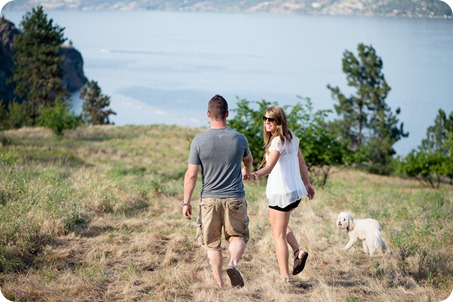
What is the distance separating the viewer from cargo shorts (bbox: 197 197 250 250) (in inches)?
232

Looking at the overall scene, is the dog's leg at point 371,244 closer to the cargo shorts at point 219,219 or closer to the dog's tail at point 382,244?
the dog's tail at point 382,244

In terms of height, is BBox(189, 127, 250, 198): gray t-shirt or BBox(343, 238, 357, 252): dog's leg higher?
BBox(189, 127, 250, 198): gray t-shirt

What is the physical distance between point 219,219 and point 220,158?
0.75 metres

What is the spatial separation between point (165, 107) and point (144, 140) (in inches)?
1949

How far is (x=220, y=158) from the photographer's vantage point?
5.77m

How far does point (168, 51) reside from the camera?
16300 centimetres

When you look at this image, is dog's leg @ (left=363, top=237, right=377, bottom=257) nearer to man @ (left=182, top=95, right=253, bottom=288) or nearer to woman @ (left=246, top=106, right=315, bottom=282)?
woman @ (left=246, top=106, right=315, bottom=282)

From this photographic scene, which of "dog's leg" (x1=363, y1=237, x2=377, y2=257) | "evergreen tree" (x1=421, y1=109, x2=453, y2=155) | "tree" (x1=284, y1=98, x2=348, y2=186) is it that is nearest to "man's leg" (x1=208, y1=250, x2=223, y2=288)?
"dog's leg" (x1=363, y1=237, x2=377, y2=257)

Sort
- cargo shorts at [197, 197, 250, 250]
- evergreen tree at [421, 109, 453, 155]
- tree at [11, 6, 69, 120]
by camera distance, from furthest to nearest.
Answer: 1. tree at [11, 6, 69, 120]
2. evergreen tree at [421, 109, 453, 155]
3. cargo shorts at [197, 197, 250, 250]

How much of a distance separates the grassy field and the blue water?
4460cm

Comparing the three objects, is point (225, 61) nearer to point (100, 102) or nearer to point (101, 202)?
point (100, 102)

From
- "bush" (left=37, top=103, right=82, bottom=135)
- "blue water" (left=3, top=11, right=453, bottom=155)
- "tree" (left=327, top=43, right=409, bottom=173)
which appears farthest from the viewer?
"blue water" (left=3, top=11, right=453, bottom=155)

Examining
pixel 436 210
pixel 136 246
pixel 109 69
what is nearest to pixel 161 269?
pixel 136 246

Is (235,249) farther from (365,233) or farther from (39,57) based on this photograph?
(39,57)
